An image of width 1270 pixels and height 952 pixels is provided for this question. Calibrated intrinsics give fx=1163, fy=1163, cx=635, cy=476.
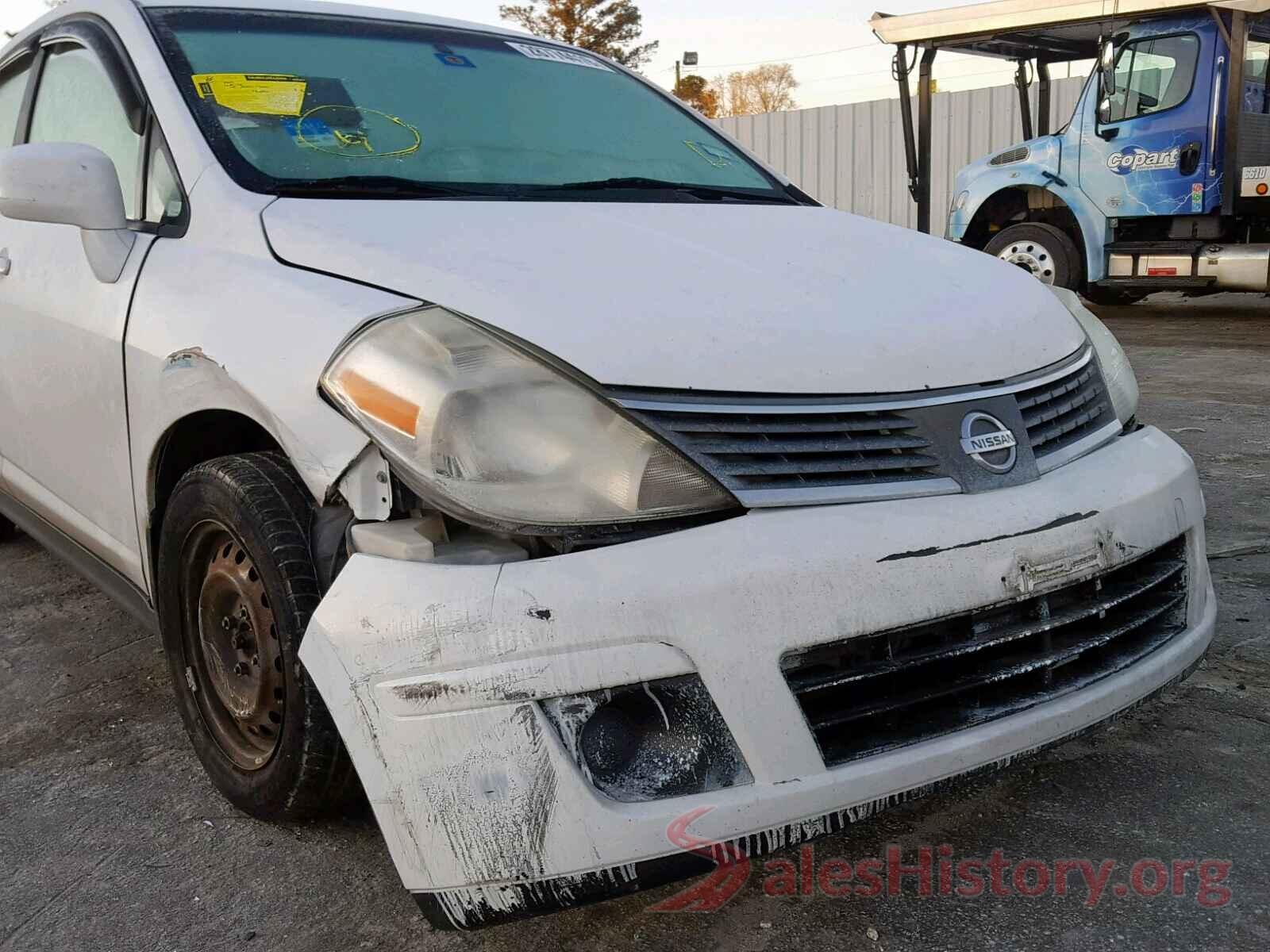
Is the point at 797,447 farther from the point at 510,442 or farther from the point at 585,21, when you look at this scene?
the point at 585,21

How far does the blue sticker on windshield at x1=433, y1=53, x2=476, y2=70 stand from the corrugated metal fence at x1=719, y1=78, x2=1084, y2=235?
11.7 metres

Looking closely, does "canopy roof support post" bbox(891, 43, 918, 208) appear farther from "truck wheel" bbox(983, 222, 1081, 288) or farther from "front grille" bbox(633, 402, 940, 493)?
"front grille" bbox(633, 402, 940, 493)

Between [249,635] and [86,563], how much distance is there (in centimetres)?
92

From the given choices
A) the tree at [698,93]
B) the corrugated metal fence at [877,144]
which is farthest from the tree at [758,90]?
the corrugated metal fence at [877,144]

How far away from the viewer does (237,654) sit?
1.92 metres

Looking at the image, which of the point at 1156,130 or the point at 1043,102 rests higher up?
the point at 1043,102

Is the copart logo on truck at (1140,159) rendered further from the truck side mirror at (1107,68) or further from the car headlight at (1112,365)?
the car headlight at (1112,365)

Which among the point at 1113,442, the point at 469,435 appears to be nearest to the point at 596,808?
the point at 469,435

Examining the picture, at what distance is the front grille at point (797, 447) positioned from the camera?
157 centimetres

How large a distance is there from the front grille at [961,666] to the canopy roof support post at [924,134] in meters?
8.97

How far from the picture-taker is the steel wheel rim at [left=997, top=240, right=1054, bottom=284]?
973 centimetres

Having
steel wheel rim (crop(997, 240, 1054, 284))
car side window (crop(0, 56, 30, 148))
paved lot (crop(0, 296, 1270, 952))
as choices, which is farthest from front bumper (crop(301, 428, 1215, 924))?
steel wheel rim (crop(997, 240, 1054, 284))

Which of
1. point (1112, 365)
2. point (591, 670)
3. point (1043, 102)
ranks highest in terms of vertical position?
point (1043, 102)

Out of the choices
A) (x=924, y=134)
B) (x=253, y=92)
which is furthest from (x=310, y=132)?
(x=924, y=134)
